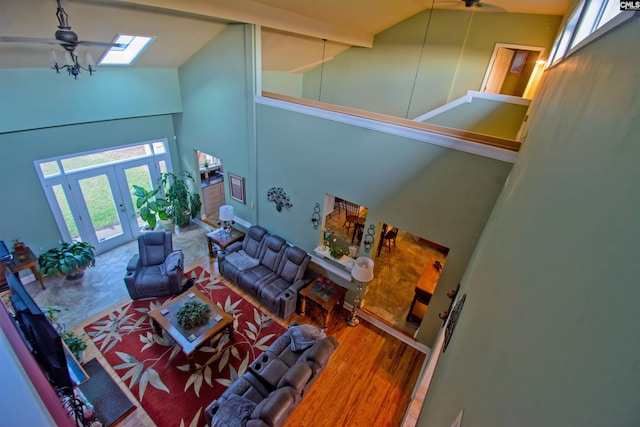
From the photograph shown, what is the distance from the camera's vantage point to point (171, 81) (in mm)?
6836

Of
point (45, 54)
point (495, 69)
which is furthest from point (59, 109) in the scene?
point (495, 69)

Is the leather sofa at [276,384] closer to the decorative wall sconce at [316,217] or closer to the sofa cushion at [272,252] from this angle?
the sofa cushion at [272,252]

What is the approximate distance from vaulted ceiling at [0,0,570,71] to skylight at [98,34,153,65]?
0.14 m

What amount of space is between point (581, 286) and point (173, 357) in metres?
5.44

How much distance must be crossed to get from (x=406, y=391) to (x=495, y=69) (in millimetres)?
6608

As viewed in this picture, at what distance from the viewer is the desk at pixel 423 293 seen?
5238 millimetres

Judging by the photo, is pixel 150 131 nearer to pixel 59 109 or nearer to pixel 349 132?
pixel 59 109

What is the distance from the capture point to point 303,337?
4367 mm

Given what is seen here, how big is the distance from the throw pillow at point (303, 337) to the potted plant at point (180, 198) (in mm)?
4840

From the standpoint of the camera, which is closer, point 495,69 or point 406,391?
point 406,391

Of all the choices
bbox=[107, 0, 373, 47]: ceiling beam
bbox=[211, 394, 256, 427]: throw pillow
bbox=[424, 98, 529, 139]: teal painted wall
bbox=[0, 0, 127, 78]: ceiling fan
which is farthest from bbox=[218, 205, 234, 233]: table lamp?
bbox=[424, 98, 529, 139]: teal painted wall

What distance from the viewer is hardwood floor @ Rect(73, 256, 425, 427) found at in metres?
4.13

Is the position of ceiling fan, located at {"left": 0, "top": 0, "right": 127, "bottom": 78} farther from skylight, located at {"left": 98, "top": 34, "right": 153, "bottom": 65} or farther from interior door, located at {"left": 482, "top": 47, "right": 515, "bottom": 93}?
interior door, located at {"left": 482, "top": 47, "right": 515, "bottom": 93}

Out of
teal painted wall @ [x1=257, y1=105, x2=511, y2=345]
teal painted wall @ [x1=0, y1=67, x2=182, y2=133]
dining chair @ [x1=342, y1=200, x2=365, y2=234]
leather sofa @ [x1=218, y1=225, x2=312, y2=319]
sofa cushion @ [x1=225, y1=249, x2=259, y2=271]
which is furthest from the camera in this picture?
dining chair @ [x1=342, y1=200, x2=365, y2=234]
